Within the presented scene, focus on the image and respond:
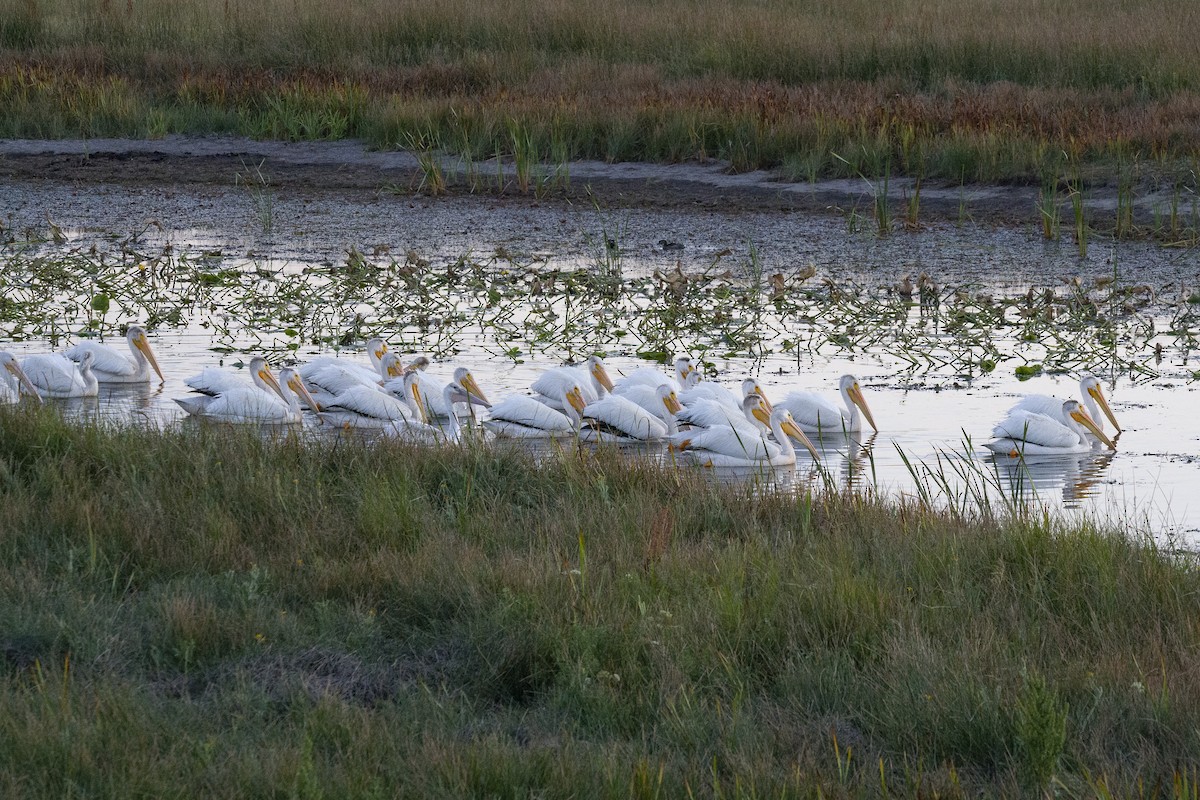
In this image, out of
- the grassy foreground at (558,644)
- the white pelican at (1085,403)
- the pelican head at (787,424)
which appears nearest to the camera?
the grassy foreground at (558,644)

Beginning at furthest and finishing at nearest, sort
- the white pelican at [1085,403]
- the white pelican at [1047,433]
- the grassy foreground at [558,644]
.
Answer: the white pelican at [1085,403] < the white pelican at [1047,433] < the grassy foreground at [558,644]

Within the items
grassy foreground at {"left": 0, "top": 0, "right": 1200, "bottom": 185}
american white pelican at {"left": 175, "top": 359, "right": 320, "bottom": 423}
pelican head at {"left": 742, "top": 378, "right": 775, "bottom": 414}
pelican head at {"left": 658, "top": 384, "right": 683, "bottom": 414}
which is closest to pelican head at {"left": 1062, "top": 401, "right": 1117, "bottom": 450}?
pelican head at {"left": 742, "top": 378, "right": 775, "bottom": 414}

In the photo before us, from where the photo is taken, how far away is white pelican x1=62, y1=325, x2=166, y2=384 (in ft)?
27.8

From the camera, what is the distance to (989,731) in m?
3.30

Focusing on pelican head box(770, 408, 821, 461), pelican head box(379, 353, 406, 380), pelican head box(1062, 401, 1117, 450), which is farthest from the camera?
pelican head box(379, 353, 406, 380)

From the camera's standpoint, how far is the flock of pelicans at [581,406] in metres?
7.17

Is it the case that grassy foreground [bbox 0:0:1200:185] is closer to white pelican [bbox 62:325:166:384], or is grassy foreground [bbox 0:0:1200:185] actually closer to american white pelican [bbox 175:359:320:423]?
white pelican [bbox 62:325:166:384]

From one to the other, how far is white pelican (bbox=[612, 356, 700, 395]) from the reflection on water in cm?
164

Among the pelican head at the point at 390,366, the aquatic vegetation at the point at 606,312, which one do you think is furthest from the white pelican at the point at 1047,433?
the pelican head at the point at 390,366

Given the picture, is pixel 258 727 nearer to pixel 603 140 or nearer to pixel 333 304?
pixel 333 304

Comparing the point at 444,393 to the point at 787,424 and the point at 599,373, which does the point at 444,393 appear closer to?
the point at 599,373

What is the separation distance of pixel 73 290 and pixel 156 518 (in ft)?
22.1

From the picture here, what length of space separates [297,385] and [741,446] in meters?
2.32

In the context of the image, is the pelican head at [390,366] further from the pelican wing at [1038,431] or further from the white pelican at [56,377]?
the pelican wing at [1038,431]
